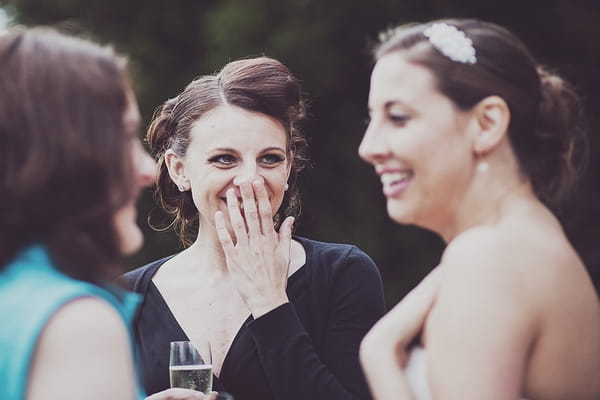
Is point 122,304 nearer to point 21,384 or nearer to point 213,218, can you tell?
point 21,384

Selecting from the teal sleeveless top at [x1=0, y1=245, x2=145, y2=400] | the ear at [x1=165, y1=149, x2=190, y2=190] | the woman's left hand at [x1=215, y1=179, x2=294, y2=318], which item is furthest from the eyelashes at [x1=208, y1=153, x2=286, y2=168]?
the teal sleeveless top at [x1=0, y1=245, x2=145, y2=400]

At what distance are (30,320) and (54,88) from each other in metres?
0.47

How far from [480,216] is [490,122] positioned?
23 cm

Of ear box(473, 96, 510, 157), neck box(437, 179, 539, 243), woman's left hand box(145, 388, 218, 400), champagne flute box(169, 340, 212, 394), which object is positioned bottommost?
woman's left hand box(145, 388, 218, 400)

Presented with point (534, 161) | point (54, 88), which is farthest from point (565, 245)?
point (54, 88)

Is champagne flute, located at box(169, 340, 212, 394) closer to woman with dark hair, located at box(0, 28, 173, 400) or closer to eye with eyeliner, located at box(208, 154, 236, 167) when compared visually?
eye with eyeliner, located at box(208, 154, 236, 167)

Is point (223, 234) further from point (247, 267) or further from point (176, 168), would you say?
point (176, 168)

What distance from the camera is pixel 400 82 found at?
2.29 meters

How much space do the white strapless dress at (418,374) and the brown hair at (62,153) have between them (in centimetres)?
76

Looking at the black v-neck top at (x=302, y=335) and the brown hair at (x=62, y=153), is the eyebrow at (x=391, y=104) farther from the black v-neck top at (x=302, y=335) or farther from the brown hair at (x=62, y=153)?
the black v-neck top at (x=302, y=335)

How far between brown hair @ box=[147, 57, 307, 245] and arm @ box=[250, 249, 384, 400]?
19.0 inches

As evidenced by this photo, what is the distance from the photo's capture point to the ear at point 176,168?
3869 millimetres

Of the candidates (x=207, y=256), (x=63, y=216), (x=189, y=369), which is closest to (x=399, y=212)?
(x=63, y=216)

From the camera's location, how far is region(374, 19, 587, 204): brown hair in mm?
2250
